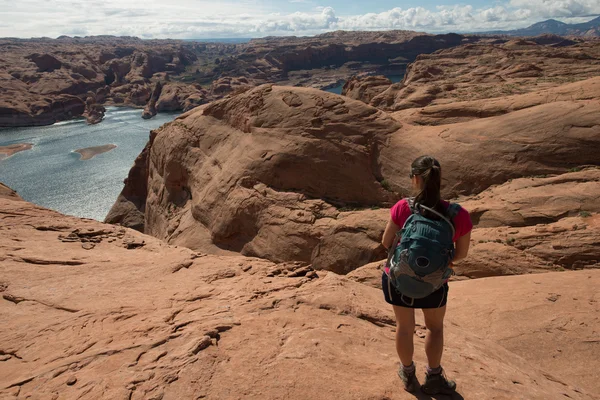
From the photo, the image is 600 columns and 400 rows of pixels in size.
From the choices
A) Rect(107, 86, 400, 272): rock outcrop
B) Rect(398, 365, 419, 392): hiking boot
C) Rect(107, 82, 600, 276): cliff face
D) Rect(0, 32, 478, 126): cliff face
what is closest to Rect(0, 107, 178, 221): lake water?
Rect(0, 32, 478, 126): cliff face

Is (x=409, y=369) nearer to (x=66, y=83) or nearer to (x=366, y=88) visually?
(x=366, y=88)

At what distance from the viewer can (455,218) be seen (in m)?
3.64

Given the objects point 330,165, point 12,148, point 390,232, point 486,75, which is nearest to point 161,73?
point 12,148

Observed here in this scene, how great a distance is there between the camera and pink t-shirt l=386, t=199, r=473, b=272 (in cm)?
364

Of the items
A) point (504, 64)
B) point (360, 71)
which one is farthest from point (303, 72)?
point (504, 64)

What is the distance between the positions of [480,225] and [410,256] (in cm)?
1022

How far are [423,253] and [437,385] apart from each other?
64.7 inches

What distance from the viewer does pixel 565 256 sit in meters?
10.3

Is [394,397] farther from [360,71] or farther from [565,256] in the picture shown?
[360,71]

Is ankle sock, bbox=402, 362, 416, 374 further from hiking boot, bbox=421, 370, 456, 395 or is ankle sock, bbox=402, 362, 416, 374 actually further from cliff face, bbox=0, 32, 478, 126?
cliff face, bbox=0, 32, 478, 126

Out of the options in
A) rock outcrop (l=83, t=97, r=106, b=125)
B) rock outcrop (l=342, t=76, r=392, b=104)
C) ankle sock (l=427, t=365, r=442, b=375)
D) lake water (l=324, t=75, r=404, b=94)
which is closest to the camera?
ankle sock (l=427, t=365, r=442, b=375)

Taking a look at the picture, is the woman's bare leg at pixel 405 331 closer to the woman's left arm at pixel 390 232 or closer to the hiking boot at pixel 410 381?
the hiking boot at pixel 410 381

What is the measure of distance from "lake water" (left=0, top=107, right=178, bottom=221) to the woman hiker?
37639 millimetres

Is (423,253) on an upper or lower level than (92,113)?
upper
